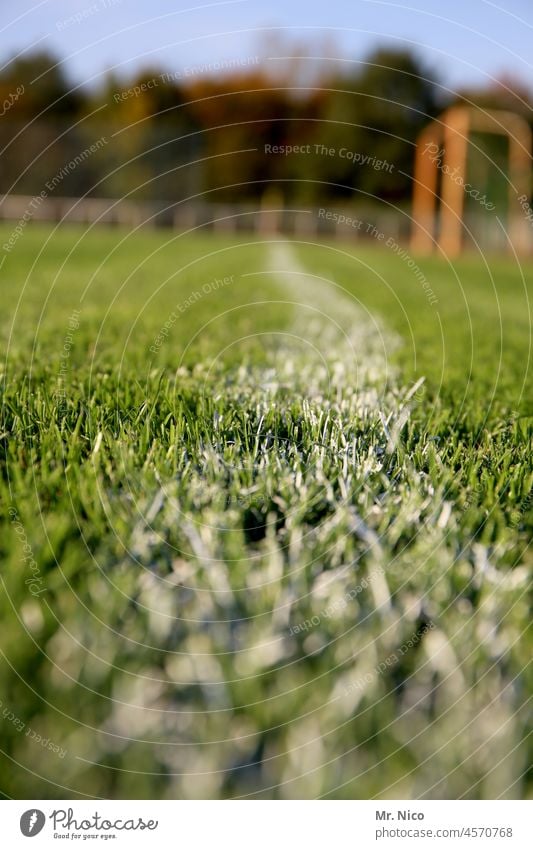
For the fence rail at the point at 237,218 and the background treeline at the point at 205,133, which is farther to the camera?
the fence rail at the point at 237,218

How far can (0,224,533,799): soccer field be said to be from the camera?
90 cm

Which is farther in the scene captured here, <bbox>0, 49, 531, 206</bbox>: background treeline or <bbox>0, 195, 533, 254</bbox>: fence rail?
<bbox>0, 195, 533, 254</bbox>: fence rail

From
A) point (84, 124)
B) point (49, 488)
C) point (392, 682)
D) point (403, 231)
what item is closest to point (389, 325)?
point (49, 488)

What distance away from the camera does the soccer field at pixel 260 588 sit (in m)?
0.90
